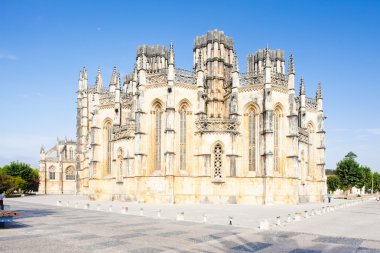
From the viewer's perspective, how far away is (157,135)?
144 feet

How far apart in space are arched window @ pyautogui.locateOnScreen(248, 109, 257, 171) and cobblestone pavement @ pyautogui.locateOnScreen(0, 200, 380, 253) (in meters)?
22.9

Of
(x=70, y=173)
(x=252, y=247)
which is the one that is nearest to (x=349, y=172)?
→ (x=70, y=173)

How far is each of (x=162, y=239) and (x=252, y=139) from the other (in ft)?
93.9

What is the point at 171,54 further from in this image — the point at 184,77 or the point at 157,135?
the point at 157,135

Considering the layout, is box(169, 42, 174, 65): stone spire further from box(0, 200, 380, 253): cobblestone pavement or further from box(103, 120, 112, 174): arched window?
box(0, 200, 380, 253): cobblestone pavement

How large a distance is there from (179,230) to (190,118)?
25.6 metres

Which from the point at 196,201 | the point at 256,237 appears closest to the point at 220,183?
the point at 196,201

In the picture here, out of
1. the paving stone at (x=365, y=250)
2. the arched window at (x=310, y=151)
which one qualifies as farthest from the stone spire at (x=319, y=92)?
the paving stone at (x=365, y=250)

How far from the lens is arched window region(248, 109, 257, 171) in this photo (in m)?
43.0

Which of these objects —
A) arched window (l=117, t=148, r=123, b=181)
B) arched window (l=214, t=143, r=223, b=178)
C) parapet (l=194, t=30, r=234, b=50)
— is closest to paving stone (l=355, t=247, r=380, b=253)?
arched window (l=214, t=143, r=223, b=178)

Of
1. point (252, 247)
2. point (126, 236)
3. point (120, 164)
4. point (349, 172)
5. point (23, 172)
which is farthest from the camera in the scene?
point (23, 172)

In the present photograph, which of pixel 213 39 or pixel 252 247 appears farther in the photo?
pixel 213 39

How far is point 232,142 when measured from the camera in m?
42.0

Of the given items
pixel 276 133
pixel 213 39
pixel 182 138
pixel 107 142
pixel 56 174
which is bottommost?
pixel 56 174
